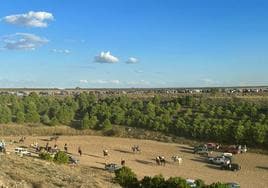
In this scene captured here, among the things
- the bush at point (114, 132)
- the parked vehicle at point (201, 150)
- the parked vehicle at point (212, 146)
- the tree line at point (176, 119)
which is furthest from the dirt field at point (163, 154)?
the tree line at point (176, 119)

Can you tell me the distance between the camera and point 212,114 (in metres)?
92.4

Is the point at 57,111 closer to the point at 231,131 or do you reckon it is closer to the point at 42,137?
the point at 42,137

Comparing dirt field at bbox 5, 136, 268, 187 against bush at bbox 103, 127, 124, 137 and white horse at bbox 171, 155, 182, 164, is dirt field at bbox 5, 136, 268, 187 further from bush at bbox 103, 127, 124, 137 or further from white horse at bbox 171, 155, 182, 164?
bush at bbox 103, 127, 124, 137

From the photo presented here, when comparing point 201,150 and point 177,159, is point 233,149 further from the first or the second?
point 177,159

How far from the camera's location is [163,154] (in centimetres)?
6088

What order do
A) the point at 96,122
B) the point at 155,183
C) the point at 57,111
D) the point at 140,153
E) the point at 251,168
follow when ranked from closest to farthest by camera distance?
1. the point at 155,183
2. the point at 251,168
3. the point at 140,153
4. the point at 96,122
5. the point at 57,111

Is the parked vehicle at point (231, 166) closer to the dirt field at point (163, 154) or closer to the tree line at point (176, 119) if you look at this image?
the dirt field at point (163, 154)

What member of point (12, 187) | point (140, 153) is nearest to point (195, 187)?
point (12, 187)

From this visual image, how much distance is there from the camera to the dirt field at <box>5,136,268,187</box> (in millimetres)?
46969

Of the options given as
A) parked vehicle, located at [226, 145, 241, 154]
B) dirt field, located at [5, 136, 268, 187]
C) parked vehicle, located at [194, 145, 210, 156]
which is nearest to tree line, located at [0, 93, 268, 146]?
parked vehicle, located at [226, 145, 241, 154]

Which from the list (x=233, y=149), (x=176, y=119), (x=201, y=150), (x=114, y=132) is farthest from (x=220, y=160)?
(x=176, y=119)

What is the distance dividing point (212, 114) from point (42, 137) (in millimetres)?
34977

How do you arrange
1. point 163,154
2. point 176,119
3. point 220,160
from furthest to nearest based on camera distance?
1. point 176,119
2. point 163,154
3. point 220,160

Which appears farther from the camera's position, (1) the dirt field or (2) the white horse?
(2) the white horse
